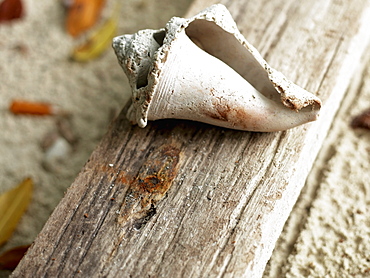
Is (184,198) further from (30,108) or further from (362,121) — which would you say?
(30,108)

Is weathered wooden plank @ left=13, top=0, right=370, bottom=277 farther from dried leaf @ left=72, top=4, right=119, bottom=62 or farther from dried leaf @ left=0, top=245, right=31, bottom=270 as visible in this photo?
dried leaf @ left=72, top=4, right=119, bottom=62

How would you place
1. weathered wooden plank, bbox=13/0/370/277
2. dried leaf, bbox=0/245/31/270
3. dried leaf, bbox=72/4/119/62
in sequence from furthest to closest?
1. dried leaf, bbox=72/4/119/62
2. dried leaf, bbox=0/245/31/270
3. weathered wooden plank, bbox=13/0/370/277

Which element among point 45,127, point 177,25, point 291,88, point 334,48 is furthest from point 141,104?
point 45,127

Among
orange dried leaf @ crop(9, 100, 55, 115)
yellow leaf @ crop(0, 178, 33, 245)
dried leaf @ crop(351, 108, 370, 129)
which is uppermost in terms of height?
dried leaf @ crop(351, 108, 370, 129)

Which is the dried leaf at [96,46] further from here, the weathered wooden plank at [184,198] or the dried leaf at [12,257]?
the dried leaf at [12,257]

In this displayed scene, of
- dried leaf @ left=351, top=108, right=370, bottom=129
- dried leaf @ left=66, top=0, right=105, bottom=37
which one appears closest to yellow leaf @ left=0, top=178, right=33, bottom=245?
dried leaf @ left=66, top=0, right=105, bottom=37

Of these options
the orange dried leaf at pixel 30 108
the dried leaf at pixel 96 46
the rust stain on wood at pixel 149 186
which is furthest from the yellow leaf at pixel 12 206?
the dried leaf at pixel 96 46
